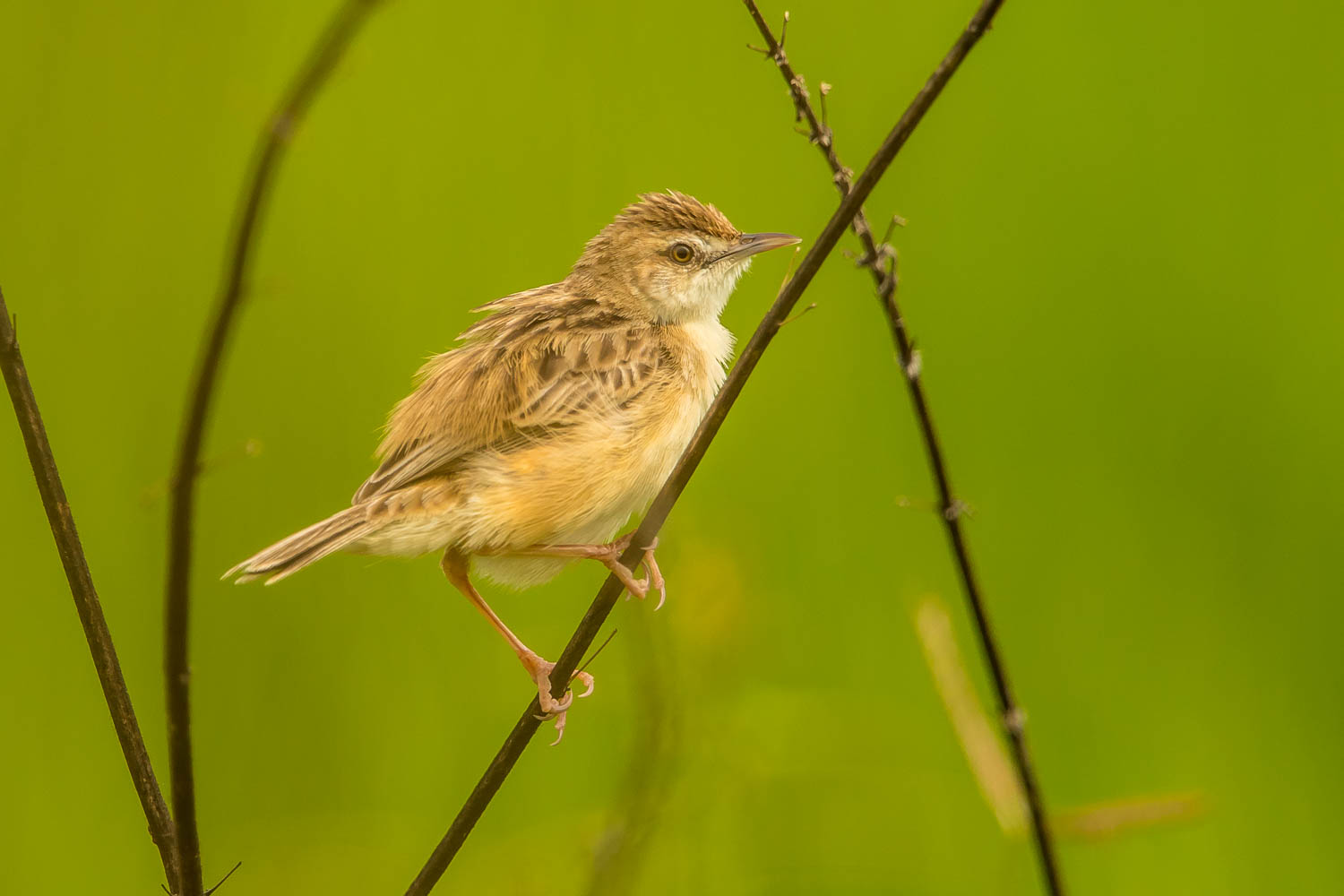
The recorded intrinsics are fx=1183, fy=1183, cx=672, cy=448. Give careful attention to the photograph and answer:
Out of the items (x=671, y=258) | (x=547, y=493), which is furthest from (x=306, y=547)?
(x=671, y=258)

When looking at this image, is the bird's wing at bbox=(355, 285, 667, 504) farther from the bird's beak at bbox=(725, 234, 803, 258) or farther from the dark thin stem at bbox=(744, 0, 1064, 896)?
the dark thin stem at bbox=(744, 0, 1064, 896)

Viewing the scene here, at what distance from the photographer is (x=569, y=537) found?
2.63 metres

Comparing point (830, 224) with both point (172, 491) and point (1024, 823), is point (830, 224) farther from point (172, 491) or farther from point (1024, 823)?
point (1024, 823)

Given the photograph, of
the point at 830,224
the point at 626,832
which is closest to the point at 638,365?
the point at 626,832

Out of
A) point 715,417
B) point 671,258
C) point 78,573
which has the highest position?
point 78,573

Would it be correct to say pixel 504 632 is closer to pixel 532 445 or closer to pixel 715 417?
pixel 532 445

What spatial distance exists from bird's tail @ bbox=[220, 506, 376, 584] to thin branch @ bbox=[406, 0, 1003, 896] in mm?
589

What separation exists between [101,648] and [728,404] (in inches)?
33.9

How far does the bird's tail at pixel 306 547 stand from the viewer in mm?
2084

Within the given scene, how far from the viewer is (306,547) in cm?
219

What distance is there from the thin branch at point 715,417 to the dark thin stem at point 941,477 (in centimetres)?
23

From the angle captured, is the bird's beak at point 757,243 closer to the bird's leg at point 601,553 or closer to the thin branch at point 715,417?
the bird's leg at point 601,553

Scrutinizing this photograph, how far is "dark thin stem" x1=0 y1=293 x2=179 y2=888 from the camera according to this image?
143 cm

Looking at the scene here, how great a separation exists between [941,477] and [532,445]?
3.80ft
